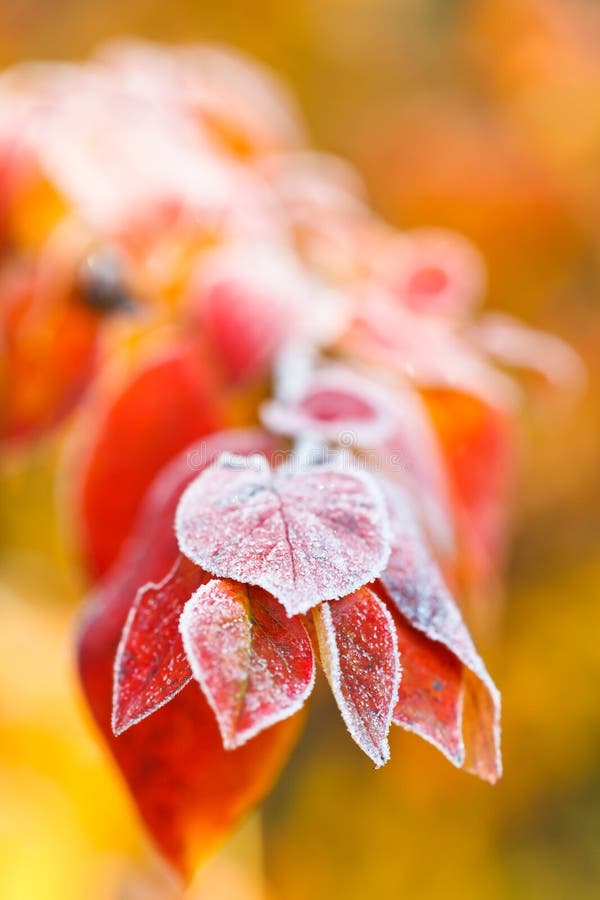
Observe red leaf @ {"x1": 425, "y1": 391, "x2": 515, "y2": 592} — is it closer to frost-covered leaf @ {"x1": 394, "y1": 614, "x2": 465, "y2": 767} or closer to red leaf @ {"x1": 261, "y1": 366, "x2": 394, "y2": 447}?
red leaf @ {"x1": 261, "y1": 366, "x2": 394, "y2": 447}

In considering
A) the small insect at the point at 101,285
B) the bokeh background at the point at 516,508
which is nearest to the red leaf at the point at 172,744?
the small insect at the point at 101,285

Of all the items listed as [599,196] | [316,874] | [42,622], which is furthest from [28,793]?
[599,196]

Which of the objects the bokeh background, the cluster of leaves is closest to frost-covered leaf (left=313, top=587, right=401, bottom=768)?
the cluster of leaves

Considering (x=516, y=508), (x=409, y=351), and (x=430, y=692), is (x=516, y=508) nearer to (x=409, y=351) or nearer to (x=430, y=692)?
(x=409, y=351)

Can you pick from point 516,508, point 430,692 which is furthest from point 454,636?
point 516,508

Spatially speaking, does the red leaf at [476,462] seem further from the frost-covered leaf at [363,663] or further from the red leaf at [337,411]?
the frost-covered leaf at [363,663]

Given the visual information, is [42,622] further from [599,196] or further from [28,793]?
[599,196]
